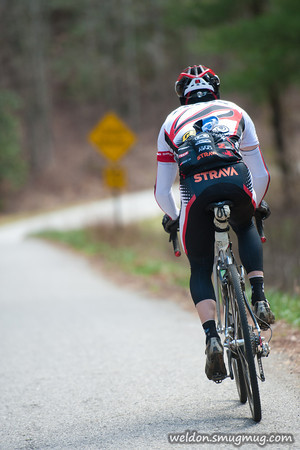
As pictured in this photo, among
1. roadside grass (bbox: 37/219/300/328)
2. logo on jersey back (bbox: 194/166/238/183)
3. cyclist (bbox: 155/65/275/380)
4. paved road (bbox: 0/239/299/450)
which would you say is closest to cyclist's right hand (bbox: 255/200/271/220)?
cyclist (bbox: 155/65/275/380)

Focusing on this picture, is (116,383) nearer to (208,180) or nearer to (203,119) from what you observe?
(208,180)

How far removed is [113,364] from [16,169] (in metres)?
31.9

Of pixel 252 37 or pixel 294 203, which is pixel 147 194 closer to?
pixel 252 37

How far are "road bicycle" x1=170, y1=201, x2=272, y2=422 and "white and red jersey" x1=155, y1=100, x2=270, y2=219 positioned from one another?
484mm

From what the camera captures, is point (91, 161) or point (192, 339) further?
point (91, 161)

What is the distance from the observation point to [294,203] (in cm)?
1709

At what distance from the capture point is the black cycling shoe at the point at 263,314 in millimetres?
4328

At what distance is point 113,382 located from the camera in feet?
17.8

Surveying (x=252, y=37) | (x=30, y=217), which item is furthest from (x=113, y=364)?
(x=30, y=217)

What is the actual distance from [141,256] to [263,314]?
403 inches

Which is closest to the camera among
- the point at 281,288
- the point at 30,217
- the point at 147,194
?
the point at 281,288

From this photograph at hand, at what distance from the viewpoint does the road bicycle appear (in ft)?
12.9

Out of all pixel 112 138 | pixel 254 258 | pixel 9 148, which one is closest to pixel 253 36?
pixel 112 138

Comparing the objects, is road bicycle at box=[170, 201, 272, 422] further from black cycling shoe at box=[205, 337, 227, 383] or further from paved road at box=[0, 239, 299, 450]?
paved road at box=[0, 239, 299, 450]
